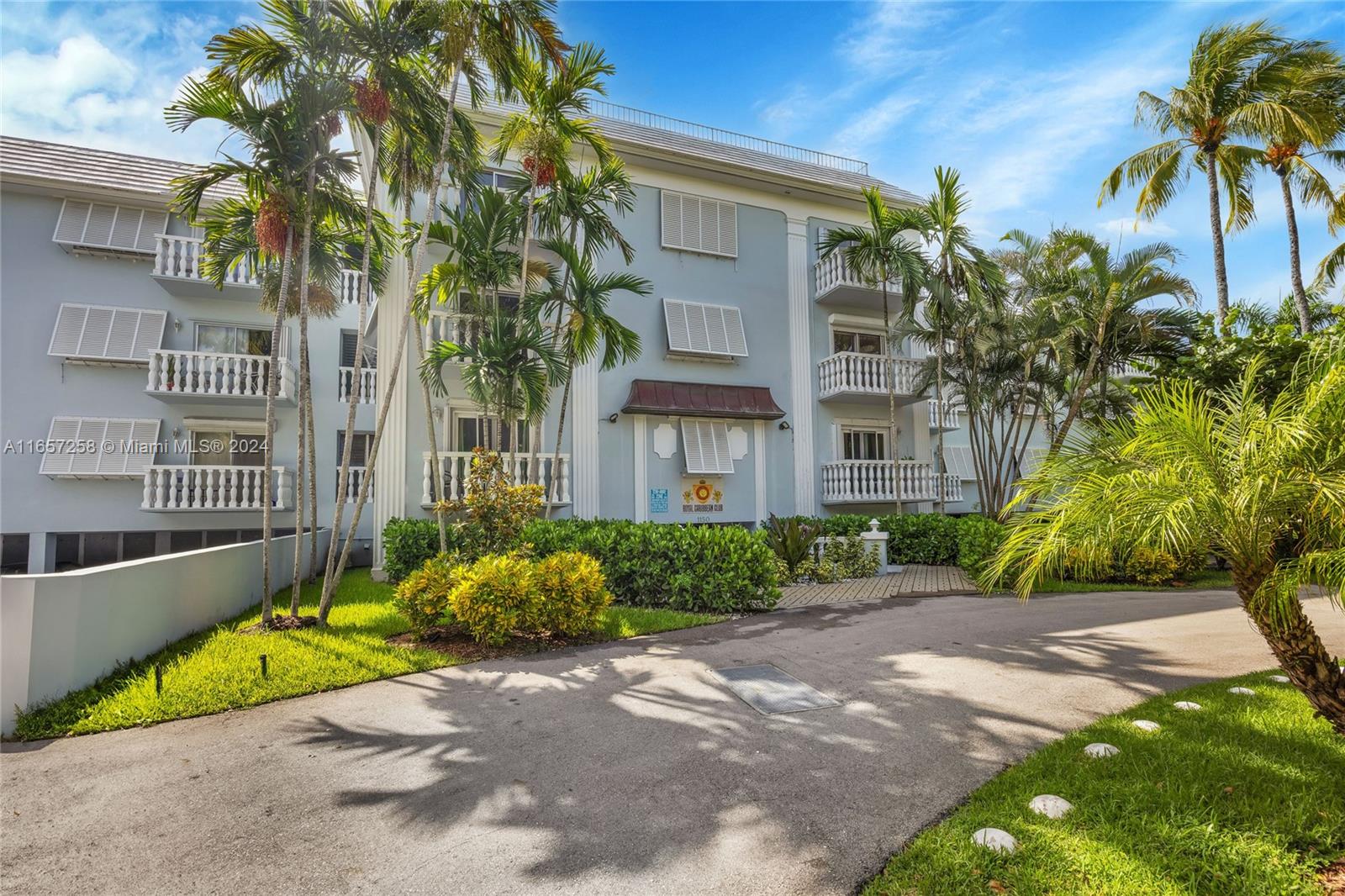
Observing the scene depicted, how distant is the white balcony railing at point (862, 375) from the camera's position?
16.1 m

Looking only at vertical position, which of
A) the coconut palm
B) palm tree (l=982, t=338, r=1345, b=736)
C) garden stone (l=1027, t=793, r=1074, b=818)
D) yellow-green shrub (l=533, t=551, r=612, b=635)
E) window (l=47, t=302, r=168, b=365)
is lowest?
garden stone (l=1027, t=793, r=1074, b=818)

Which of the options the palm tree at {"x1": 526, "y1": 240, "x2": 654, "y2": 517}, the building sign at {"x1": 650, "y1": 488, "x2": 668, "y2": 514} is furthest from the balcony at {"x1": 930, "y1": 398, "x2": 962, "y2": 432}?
the palm tree at {"x1": 526, "y1": 240, "x2": 654, "y2": 517}

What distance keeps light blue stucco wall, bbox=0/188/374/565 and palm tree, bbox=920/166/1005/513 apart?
52.9ft

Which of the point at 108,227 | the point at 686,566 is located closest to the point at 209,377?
the point at 108,227

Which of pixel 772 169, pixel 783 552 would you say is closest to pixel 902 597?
pixel 783 552

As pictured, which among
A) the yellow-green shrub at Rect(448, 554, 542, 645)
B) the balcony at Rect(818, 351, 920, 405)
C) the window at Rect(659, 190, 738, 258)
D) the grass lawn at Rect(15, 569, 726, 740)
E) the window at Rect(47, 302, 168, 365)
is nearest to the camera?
the grass lawn at Rect(15, 569, 726, 740)

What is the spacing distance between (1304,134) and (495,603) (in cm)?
1731

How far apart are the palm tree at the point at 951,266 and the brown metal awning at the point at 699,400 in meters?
4.02

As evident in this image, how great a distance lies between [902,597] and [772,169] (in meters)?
11.6

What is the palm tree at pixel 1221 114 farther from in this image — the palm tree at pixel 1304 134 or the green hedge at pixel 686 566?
the green hedge at pixel 686 566

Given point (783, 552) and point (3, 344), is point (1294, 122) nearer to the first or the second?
point (783, 552)

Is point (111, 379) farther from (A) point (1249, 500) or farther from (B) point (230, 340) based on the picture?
(A) point (1249, 500)

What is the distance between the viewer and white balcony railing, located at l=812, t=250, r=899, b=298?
16297 mm

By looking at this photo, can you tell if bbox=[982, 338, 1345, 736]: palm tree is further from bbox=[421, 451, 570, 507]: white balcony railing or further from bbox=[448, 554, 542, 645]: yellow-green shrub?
bbox=[421, 451, 570, 507]: white balcony railing
